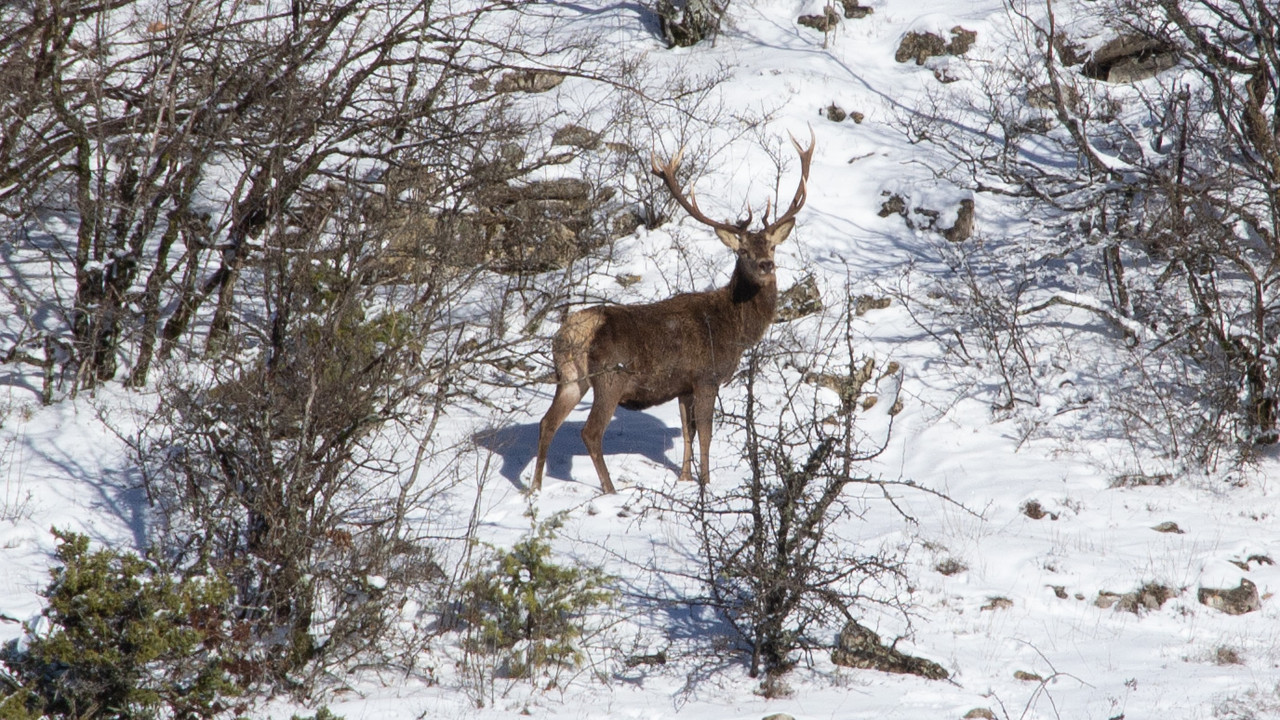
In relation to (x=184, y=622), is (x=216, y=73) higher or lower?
higher

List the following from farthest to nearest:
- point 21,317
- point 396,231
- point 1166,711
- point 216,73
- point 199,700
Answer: point 21,317 → point 216,73 → point 396,231 → point 1166,711 → point 199,700

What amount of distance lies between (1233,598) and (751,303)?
4284mm

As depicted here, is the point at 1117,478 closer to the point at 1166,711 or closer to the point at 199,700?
the point at 1166,711

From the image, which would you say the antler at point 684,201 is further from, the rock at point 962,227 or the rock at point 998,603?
the rock at point 962,227

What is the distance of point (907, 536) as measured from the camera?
771 cm

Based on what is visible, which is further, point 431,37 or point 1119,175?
point 1119,175

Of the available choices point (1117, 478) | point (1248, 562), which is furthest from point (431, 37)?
point (1248, 562)

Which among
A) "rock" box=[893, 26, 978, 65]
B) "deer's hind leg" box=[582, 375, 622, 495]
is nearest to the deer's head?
"deer's hind leg" box=[582, 375, 622, 495]

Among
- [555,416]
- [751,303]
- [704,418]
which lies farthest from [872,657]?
[751,303]

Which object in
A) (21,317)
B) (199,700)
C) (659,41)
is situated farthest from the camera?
(659,41)

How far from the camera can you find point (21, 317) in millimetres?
10734

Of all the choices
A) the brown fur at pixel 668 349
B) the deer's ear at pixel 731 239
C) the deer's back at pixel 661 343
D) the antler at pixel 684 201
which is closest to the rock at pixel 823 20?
the antler at pixel 684 201

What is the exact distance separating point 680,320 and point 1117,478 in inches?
149

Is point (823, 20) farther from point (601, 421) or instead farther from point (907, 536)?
point (907, 536)
